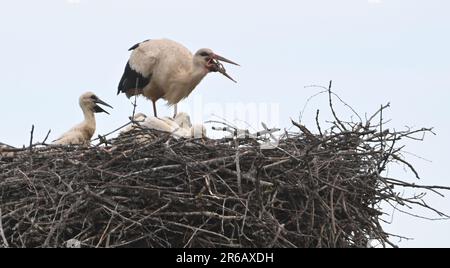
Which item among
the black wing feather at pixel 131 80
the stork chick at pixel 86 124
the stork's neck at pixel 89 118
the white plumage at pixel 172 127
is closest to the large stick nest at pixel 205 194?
the white plumage at pixel 172 127

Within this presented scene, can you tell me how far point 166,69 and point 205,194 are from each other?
8.75 ft

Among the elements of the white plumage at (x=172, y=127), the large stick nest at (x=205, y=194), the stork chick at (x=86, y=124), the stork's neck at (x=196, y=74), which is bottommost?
the large stick nest at (x=205, y=194)

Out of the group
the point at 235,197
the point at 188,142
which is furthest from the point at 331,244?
the point at 188,142

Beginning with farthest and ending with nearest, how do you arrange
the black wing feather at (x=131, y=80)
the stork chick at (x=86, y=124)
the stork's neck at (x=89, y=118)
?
1. the black wing feather at (x=131, y=80)
2. the stork's neck at (x=89, y=118)
3. the stork chick at (x=86, y=124)

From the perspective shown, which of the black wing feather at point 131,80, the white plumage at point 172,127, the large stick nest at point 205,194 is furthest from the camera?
the black wing feather at point 131,80

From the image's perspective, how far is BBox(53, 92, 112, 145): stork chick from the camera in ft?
23.2

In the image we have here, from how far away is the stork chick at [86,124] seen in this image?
23.2 feet

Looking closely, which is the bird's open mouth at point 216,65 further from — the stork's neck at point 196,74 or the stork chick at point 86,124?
the stork chick at point 86,124

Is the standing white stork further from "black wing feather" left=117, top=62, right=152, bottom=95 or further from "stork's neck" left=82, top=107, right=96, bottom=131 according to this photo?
"stork's neck" left=82, top=107, right=96, bottom=131

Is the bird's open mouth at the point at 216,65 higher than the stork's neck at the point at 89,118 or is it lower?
higher

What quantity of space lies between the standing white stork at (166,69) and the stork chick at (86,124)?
351mm

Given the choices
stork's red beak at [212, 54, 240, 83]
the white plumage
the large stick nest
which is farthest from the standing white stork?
the large stick nest

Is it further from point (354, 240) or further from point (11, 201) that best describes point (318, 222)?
point (11, 201)

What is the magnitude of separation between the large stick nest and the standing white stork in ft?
5.95
